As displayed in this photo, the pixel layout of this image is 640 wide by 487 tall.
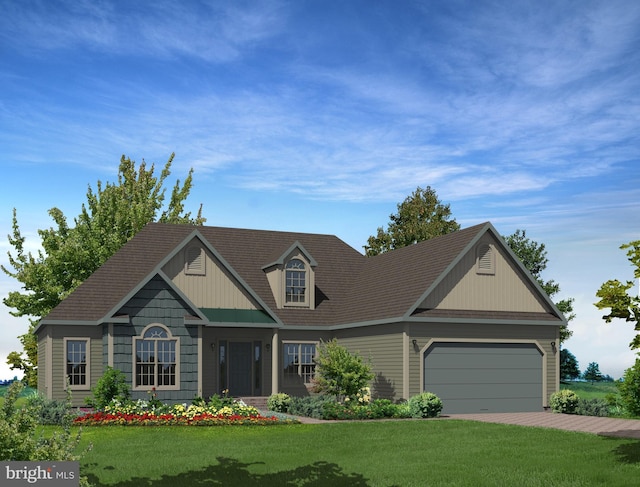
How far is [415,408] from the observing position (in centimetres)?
2803

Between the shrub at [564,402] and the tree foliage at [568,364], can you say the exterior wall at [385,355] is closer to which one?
the shrub at [564,402]

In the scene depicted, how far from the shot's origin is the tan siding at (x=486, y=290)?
104ft

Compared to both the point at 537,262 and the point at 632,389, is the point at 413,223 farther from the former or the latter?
the point at 632,389

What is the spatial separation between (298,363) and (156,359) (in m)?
7.88

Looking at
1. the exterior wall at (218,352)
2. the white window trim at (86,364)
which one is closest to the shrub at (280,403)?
the exterior wall at (218,352)

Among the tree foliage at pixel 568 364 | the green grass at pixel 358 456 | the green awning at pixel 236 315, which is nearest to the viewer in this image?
the green grass at pixel 358 456

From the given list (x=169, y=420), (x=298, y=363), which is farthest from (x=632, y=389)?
(x=298, y=363)

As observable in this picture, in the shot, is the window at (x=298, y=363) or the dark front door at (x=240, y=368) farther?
the window at (x=298, y=363)

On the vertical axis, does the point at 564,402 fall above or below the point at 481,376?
below

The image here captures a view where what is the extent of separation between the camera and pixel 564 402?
3080 cm

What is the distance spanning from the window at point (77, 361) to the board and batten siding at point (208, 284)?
466 cm

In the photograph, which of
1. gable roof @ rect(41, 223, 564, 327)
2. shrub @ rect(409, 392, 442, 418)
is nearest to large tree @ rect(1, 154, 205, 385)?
gable roof @ rect(41, 223, 564, 327)

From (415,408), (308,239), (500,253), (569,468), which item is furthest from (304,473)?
(308,239)

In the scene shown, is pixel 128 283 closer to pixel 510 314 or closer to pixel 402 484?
pixel 510 314
